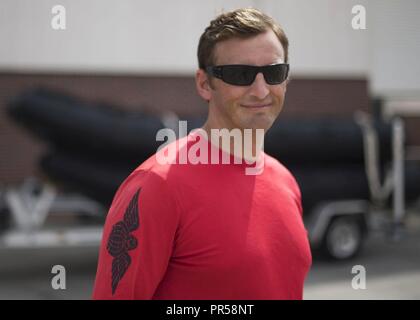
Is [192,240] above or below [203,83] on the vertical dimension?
below

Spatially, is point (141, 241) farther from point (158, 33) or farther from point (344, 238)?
point (158, 33)

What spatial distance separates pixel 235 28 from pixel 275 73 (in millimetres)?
180

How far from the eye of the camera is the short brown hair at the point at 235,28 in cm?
172

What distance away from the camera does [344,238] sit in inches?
327

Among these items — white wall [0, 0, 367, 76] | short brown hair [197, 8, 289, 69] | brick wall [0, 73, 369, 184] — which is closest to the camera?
short brown hair [197, 8, 289, 69]

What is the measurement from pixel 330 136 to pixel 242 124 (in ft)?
21.1

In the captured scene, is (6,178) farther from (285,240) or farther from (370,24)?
(285,240)

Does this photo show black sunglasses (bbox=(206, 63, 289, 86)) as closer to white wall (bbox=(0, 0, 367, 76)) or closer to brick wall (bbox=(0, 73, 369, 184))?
white wall (bbox=(0, 0, 367, 76))

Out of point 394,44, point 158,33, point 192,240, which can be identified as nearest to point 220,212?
point 192,240

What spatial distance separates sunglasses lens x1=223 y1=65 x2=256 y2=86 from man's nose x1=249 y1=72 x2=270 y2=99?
0.05 feet

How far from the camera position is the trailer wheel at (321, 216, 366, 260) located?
812cm

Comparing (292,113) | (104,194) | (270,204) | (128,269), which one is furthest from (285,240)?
(292,113)

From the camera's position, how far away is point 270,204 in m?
1.83

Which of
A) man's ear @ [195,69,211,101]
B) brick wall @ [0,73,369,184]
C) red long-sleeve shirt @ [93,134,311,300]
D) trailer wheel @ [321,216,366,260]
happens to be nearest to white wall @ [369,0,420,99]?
brick wall @ [0,73,369,184]
